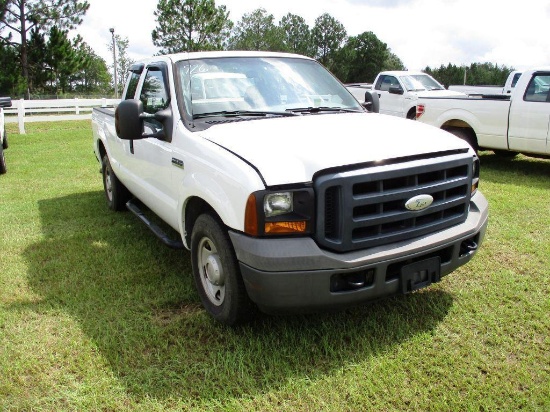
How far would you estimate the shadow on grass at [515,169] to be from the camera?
8.12 meters

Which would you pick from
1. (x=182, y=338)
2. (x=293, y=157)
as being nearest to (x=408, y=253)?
(x=293, y=157)

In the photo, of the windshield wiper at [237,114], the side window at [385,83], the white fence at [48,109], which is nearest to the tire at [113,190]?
the windshield wiper at [237,114]

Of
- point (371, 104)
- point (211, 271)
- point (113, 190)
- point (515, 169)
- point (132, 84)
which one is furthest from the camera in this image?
point (515, 169)

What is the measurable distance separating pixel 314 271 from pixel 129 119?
1863 millimetres

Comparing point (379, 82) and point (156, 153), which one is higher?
point (379, 82)

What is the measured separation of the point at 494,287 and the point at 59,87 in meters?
37.4

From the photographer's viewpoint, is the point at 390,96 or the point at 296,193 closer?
the point at 296,193

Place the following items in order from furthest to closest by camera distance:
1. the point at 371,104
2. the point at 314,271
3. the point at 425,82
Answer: the point at 425,82, the point at 371,104, the point at 314,271

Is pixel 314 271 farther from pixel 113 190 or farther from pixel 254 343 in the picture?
pixel 113 190

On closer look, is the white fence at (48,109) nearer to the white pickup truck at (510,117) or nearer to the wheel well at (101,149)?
the wheel well at (101,149)

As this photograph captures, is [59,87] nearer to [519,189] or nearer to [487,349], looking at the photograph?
[519,189]

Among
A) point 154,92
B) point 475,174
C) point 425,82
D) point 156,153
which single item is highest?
point 425,82

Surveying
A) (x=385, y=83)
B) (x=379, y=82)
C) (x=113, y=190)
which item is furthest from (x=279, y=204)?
(x=379, y=82)

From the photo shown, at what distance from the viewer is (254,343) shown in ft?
10.8
